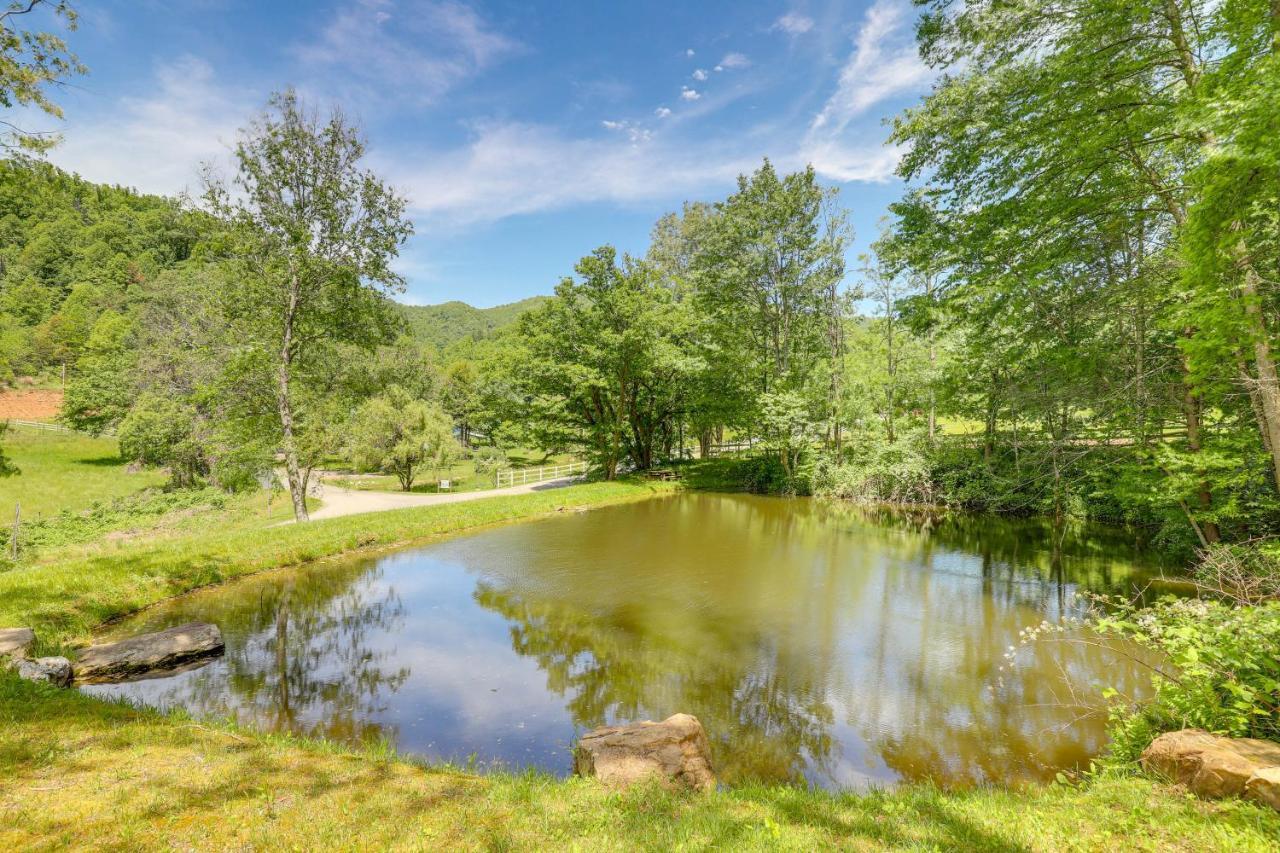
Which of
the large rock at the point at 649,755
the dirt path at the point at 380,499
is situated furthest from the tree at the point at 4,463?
the large rock at the point at 649,755

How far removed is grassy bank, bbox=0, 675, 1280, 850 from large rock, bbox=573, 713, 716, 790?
32 centimetres

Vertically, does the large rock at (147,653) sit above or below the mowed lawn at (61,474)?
below

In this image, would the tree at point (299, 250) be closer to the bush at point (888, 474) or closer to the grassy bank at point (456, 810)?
the grassy bank at point (456, 810)

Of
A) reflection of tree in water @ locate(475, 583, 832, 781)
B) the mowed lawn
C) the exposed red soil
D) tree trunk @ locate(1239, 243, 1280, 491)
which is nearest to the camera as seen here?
reflection of tree in water @ locate(475, 583, 832, 781)

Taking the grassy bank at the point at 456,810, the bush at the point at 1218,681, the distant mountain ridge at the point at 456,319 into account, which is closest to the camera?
the grassy bank at the point at 456,810

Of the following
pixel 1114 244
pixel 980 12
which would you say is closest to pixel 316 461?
pixel 980 12

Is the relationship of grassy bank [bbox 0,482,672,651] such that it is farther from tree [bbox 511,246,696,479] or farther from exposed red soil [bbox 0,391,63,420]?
exposed red soil [bbox 0,391,63,420]

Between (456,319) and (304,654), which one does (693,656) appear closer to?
(304,654)

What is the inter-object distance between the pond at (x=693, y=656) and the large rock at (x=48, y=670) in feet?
1.56

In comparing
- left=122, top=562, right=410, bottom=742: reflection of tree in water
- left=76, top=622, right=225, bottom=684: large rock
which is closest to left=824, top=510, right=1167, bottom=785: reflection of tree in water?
left=122, top=562, right=410, bottom=742: reflection of tree in water

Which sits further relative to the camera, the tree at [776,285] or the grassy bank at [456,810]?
the tree at [776,285]

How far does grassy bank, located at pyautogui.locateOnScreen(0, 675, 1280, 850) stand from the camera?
3213 millimetres

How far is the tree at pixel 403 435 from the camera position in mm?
26875

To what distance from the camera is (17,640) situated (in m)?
6.74
